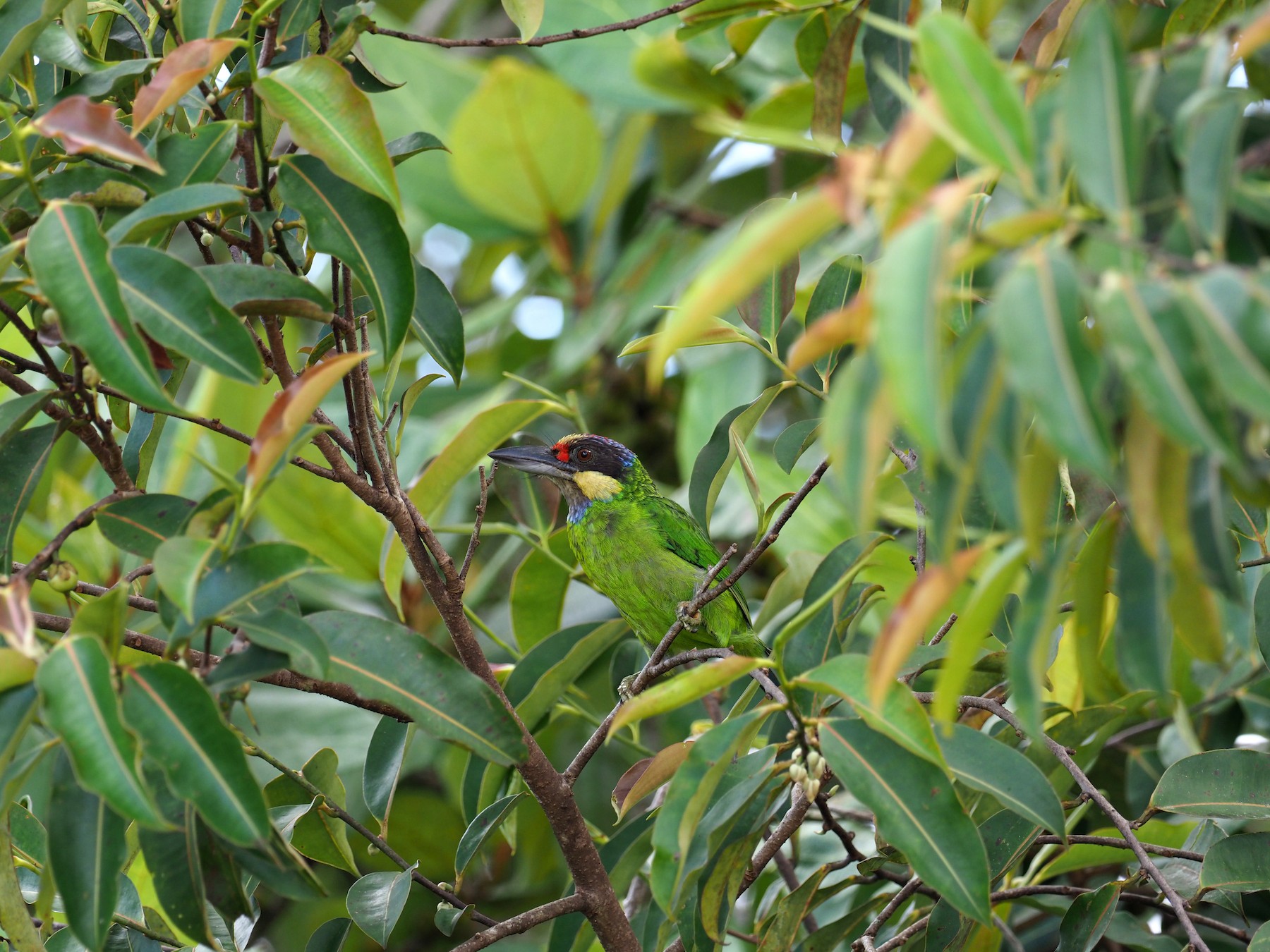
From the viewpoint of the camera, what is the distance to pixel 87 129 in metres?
1.41

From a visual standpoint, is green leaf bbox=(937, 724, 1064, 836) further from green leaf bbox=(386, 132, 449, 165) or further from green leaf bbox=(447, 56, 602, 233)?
green leaf bbox=(447, 56, 602, 233)

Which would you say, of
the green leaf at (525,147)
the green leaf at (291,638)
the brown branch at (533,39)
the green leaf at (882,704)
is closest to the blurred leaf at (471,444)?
the brown branch at (533,39)

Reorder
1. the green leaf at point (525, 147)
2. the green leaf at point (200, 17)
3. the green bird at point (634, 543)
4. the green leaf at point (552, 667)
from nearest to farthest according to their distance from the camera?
the green leaf at point (200, 17)
the green leaf at point (552, 667)
the green bird at point (634, 543)
the green leaf at point (525, 147)

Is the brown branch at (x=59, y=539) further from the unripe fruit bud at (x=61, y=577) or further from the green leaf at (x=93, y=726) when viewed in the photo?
the green leaf at (x=93, y=726)

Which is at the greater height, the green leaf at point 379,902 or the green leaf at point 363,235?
the green leaf at point 363,235

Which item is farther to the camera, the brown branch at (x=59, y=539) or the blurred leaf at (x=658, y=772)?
the blurred leaf at (x=658, y=772)

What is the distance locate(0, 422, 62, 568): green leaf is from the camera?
68.1 inches

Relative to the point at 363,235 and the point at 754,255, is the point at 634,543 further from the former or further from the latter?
the point at 754,255

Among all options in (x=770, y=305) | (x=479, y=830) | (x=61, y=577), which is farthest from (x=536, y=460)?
(x=61, y=577)

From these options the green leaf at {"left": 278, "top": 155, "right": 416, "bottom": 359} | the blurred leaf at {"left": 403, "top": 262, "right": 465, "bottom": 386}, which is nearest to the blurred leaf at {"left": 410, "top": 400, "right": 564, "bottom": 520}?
the blurred leaf at {"left": 403, "top": 262, "right": 465, "bottom": 386}

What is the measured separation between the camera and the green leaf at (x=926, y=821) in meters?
1.49

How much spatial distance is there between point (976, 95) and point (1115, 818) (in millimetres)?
1318

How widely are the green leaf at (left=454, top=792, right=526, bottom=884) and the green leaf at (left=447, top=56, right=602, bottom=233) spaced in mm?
3058

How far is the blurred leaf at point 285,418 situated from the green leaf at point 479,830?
0.92 meters
